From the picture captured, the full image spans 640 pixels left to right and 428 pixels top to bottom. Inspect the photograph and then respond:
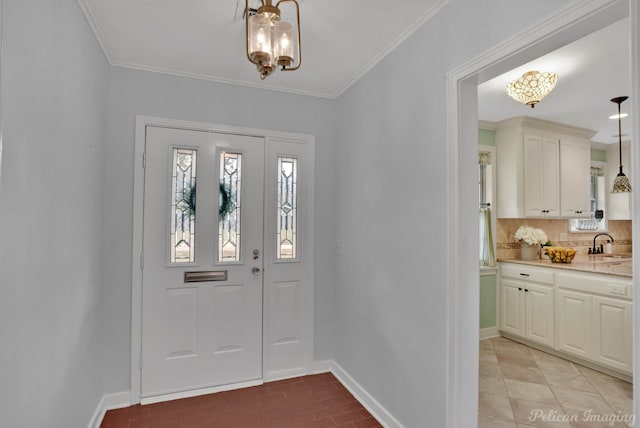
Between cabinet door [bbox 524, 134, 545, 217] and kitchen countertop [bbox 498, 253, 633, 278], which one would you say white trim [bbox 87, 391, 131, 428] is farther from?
cabinet door [bbox 524, 134, 545, 217]

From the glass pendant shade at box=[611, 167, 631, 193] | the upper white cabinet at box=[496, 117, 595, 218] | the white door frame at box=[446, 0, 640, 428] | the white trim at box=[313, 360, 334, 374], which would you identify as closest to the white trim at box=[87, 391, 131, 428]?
the white trim at box=[313, 360, 334, 374]

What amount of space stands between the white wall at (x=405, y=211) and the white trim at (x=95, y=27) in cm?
189

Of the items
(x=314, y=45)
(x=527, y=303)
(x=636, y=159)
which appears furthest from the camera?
(x=527, y=303)

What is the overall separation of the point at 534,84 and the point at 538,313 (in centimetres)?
247

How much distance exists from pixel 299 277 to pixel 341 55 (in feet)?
6.26

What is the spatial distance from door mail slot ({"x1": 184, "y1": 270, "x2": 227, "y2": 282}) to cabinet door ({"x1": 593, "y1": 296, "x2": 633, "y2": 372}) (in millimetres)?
3499

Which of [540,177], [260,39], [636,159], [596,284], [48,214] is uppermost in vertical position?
[260,39]

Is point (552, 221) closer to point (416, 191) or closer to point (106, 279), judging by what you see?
point (416, 191)

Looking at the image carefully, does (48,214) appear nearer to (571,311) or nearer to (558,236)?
(571,311)

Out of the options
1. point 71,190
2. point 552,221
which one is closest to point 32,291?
point 71,190

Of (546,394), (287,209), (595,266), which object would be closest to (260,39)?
(287,209)

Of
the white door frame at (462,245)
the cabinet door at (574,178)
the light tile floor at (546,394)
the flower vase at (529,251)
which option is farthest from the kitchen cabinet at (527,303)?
the white door frame at (462,245)

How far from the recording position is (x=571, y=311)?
3.41 m

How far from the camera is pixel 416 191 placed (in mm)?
2133
